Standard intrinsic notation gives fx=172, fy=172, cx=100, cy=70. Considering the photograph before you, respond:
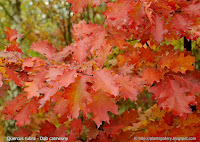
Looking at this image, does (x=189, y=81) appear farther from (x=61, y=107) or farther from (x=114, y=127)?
(x=61, y=107)

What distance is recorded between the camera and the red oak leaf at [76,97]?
839 mm

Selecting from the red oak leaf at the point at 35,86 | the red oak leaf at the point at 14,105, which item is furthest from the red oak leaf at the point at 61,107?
the red oak leaf at the point at 14,105

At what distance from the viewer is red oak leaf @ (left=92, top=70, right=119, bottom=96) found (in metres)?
0.82

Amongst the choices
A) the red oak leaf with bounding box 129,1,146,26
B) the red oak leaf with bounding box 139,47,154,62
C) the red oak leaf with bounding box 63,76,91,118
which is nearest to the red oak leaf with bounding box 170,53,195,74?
the red oak leaf with bounding box 139,47,154,62

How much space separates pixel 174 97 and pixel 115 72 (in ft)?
1.27

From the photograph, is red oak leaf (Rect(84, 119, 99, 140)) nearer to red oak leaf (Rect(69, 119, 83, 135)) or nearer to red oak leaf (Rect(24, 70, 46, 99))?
red oak leaf (Rect(69, 119, 83, 135))

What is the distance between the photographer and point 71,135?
4.36 feet

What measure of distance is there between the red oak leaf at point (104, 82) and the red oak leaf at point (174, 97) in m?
0.40

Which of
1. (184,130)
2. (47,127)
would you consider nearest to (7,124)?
(47,127)

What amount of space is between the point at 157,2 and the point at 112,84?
0.47 metres

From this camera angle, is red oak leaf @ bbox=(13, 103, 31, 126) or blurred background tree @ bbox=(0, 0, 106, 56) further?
blurred background tree @ bbox=(0, 0, 106, 56)

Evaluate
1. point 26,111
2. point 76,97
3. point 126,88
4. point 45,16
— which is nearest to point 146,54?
point 126,88

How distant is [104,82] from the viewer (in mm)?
837

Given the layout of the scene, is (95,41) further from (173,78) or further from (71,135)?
(71,135)
